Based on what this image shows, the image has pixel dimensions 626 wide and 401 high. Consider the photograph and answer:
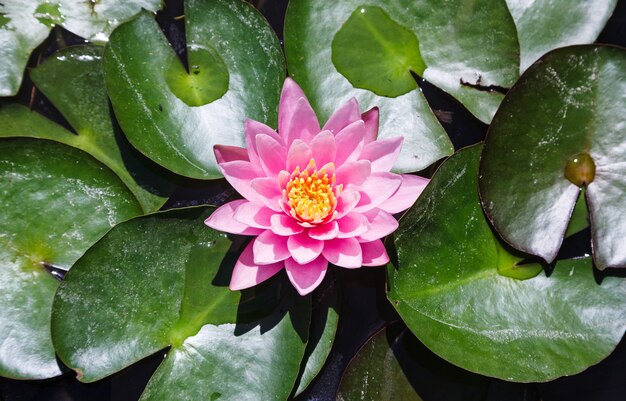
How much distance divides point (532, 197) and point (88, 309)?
2.13 m

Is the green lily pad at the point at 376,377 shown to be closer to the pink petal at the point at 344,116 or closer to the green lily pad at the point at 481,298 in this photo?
the green lily pad at the point at 481,298

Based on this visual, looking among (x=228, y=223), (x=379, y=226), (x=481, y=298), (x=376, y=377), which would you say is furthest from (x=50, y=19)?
(x=481, y=298)

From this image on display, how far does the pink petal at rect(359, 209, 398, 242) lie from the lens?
2.29m

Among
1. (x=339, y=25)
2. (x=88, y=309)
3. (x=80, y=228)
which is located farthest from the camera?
(x=339, y=25)

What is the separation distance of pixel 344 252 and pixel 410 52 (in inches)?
47.6

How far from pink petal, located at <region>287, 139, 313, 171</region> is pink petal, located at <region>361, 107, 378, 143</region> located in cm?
30

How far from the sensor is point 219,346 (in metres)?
2.54

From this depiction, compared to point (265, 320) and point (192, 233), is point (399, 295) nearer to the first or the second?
point (265, 320)

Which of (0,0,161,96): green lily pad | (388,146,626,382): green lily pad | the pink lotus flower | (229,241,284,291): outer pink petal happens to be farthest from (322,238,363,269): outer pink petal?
(0,0,161,96): green lily pad

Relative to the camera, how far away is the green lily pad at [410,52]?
9.19 feet

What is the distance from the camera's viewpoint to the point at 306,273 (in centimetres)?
233

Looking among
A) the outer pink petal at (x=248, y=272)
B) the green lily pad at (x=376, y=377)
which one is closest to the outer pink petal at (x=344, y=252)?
the outer pink petal at (x=248, y=272)

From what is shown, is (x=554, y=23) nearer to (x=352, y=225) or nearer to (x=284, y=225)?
(x=352, y=225)

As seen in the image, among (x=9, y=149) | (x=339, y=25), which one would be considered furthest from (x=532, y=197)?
(x=9, y=149)
